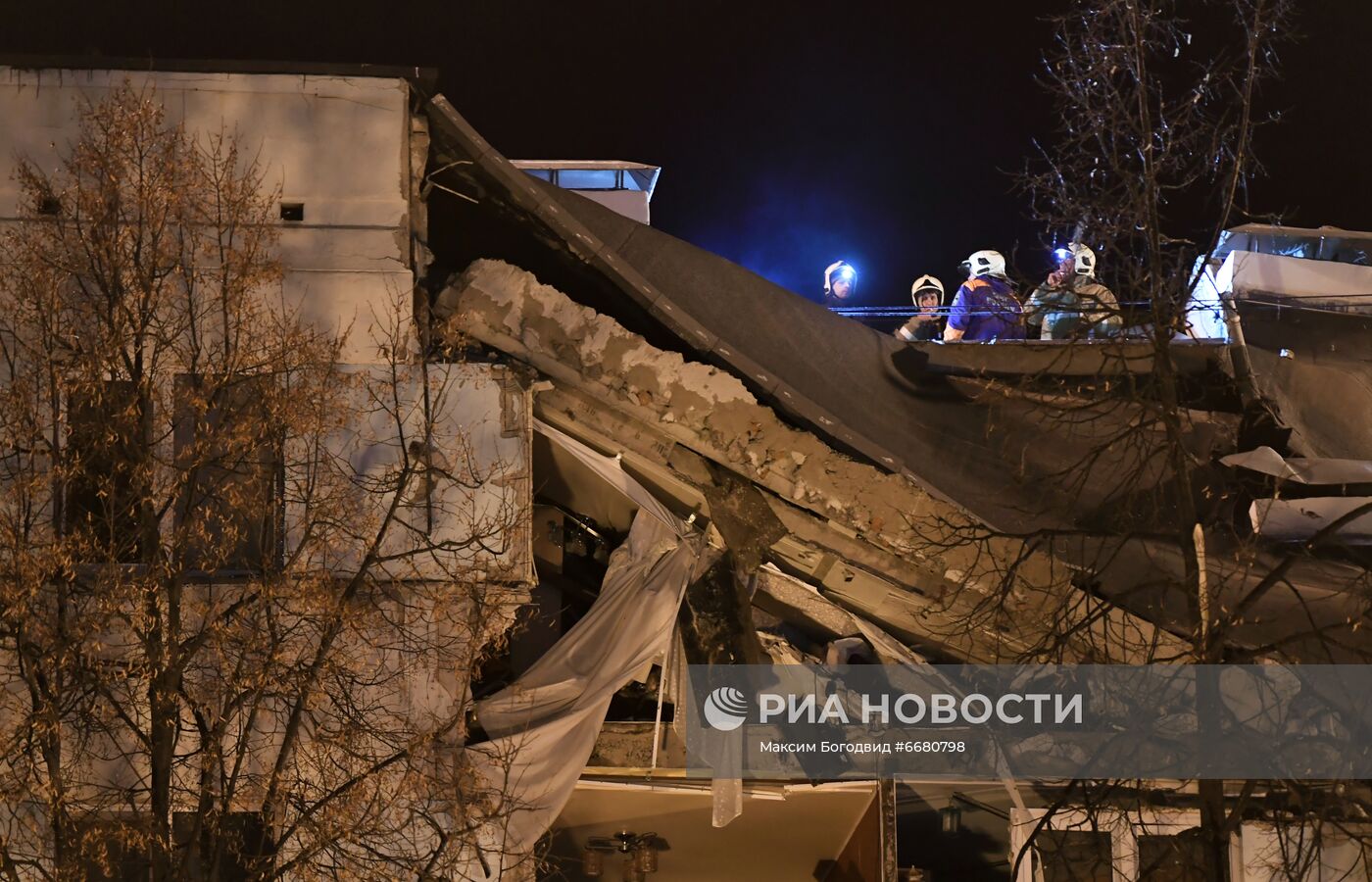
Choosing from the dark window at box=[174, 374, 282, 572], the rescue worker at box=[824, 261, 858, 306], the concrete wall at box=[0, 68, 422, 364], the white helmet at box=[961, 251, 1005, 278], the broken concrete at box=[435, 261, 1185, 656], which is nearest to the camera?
the dark window at box=[174, 374, 282, 572]

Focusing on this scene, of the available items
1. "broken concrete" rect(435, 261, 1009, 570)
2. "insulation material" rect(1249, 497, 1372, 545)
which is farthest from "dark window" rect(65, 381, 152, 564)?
"insulation material" rect(1249, 497, 1372, 545)

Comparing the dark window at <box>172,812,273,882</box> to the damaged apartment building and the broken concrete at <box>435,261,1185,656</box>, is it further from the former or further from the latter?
the broken concrete at <box>435,261,1185,656</box>

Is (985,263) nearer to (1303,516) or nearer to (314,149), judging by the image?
(1303,516)

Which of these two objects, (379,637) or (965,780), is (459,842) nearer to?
(379,637)

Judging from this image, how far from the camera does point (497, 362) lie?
1241 centimetres

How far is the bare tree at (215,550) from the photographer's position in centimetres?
1017

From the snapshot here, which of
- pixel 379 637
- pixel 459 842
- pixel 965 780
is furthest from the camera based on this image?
pixel 965 780

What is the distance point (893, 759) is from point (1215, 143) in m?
6.03

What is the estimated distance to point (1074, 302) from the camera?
11.7m

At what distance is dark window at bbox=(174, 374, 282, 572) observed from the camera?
10.6 meters

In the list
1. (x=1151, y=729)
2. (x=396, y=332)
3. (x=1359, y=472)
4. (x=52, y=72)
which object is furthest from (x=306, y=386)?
(x=1359, y=472)

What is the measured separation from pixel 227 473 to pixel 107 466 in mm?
1015

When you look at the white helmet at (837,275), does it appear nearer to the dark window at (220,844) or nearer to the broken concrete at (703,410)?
the broken concrete at (703,410)

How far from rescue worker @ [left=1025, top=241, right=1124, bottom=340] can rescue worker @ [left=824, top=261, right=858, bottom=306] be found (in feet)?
12.1
